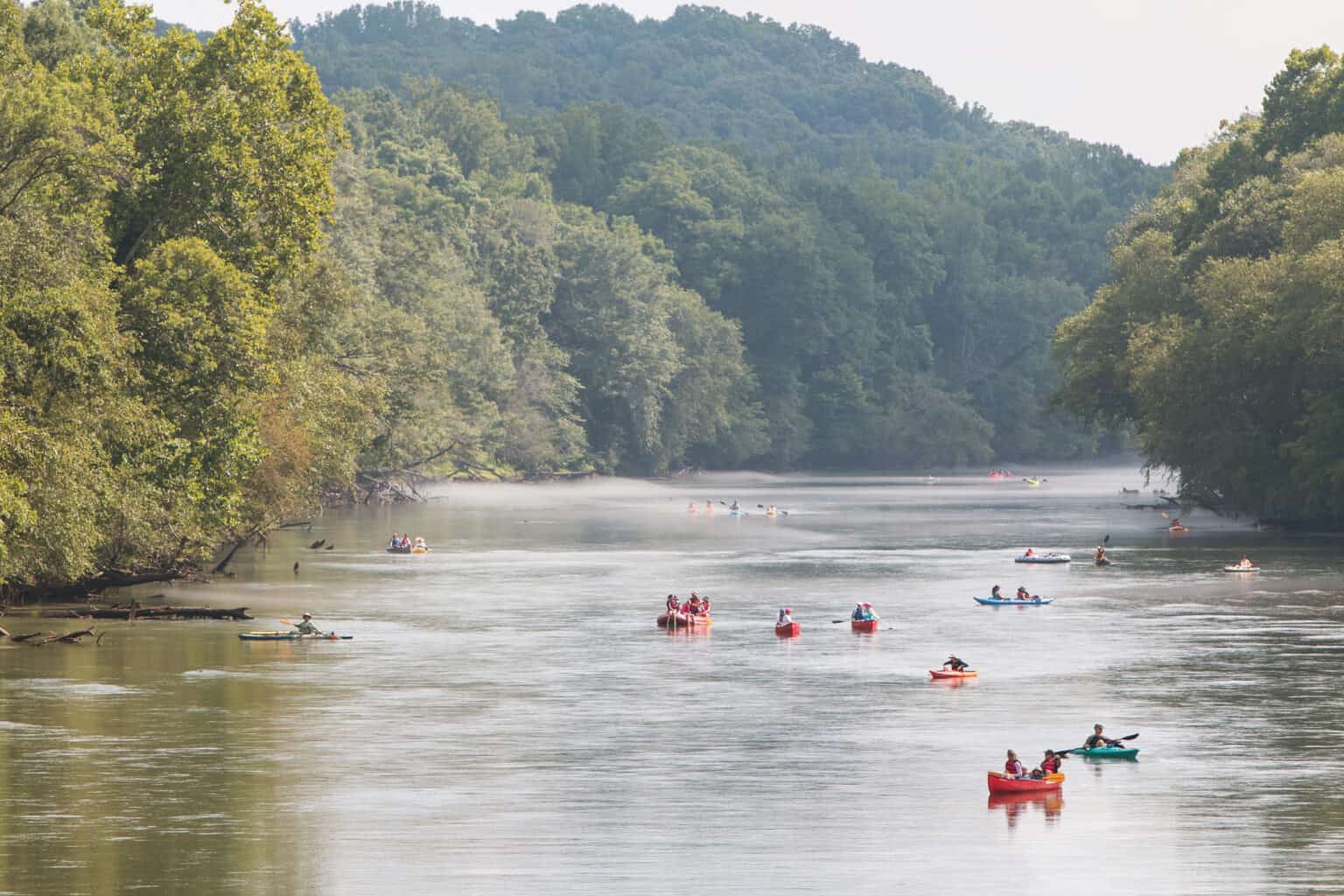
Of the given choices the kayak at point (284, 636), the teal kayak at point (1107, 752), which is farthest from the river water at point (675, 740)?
the kayak at point (284, 636)

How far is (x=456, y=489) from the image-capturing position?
180250mm

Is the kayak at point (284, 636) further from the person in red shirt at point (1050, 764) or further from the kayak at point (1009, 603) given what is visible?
the person in red shirt at point (1050, 764)

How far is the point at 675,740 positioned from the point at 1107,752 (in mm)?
9588

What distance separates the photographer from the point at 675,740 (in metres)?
46.2

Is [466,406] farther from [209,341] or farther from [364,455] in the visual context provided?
[209,341]

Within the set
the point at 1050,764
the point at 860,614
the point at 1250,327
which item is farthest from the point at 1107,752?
the point at 1250,327

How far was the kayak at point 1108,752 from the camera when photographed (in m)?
43.3

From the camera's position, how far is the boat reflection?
3816 centimetres

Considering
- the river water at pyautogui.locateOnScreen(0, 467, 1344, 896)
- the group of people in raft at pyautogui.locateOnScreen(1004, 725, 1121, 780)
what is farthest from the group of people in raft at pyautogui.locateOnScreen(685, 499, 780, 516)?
the group of people in raft at pyautogui.locateOnScreen(1004, 725, 1121, 780)

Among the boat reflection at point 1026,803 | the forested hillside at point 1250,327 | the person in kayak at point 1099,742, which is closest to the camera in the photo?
the boat reflection at point 1026,803

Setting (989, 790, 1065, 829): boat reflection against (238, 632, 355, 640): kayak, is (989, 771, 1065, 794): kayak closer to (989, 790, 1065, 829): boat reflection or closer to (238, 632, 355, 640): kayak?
(989, 790, 1065, 829): boat reflection

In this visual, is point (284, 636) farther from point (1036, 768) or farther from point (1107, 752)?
point (1036, 768)

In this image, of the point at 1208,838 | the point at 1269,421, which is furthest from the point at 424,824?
the point at 1269,421

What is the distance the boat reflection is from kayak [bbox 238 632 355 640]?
29502mm
